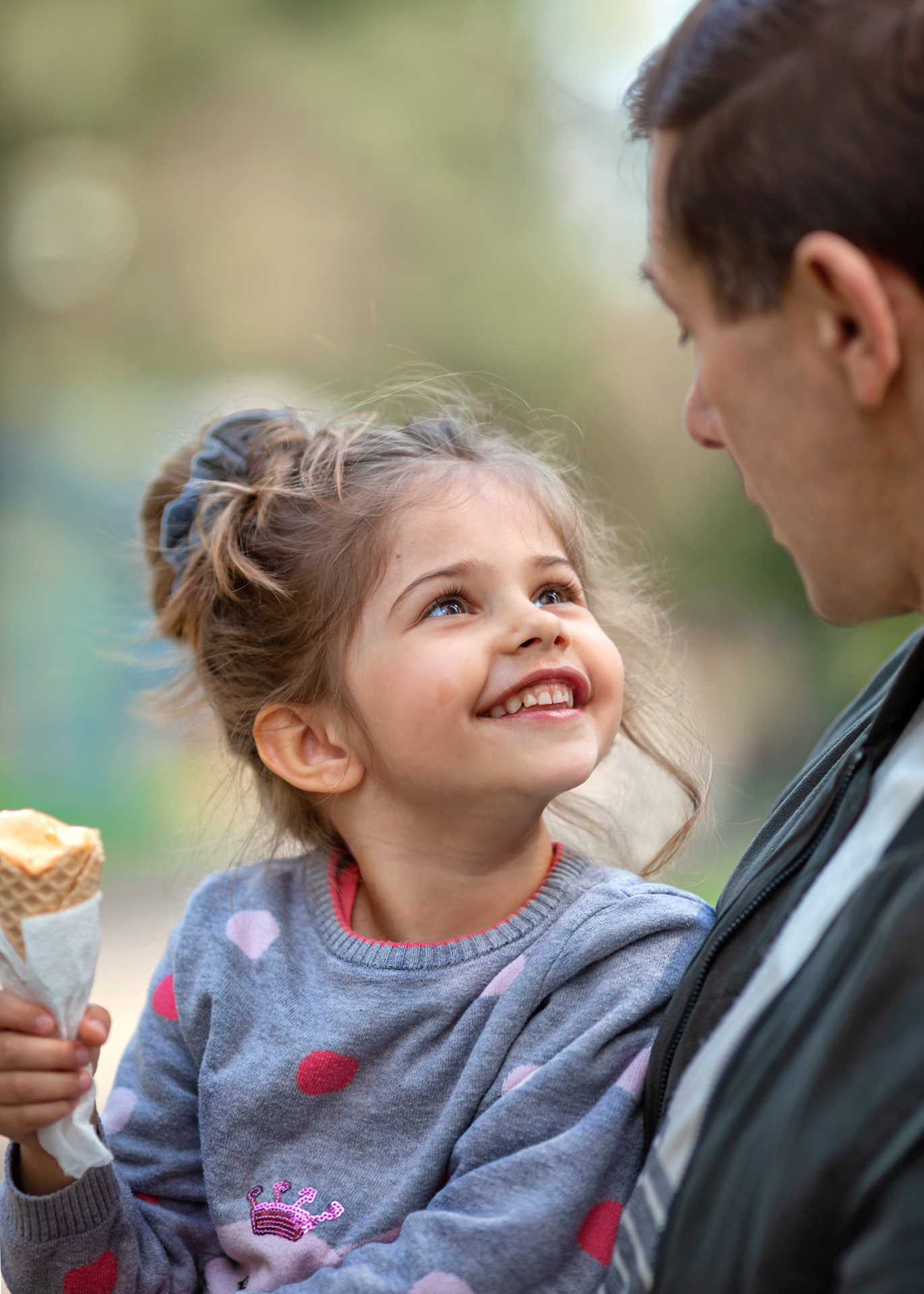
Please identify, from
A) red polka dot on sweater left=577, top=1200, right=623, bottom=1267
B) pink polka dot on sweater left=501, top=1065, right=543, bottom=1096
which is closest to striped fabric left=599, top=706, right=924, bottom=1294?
red polka dot on sweater left=577, top=1200, right=623, bottom=1267

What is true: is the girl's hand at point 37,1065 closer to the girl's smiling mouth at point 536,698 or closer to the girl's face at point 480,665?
the girl's face at point 480,665

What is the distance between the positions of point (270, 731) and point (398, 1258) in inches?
38.5

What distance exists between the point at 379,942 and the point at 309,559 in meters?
0.71

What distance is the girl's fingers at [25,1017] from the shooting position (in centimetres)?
162

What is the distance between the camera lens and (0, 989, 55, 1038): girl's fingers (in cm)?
162

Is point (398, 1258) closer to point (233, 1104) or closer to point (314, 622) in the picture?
point (233, 1104)

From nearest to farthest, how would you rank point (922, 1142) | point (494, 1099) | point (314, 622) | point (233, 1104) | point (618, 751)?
point (922, 1142), point (494, 1099), point (233, 1104), point (314, 622), point (618, 751)

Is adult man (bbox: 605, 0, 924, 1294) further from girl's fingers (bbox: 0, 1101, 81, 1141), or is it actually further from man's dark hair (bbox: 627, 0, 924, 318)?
girl's fingers (bbox: 0, 1101, 81, 1141)

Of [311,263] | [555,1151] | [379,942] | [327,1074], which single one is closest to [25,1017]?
[327,1074]

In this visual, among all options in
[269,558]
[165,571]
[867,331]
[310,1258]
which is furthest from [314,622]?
[867,331]

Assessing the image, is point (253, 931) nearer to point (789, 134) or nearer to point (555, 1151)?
point (555, 1151)

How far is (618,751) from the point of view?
2.75 metres

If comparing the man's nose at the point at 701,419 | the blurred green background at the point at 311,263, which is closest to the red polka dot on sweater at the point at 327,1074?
the man's nose at the point at 701,419

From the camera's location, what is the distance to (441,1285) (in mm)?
1583
